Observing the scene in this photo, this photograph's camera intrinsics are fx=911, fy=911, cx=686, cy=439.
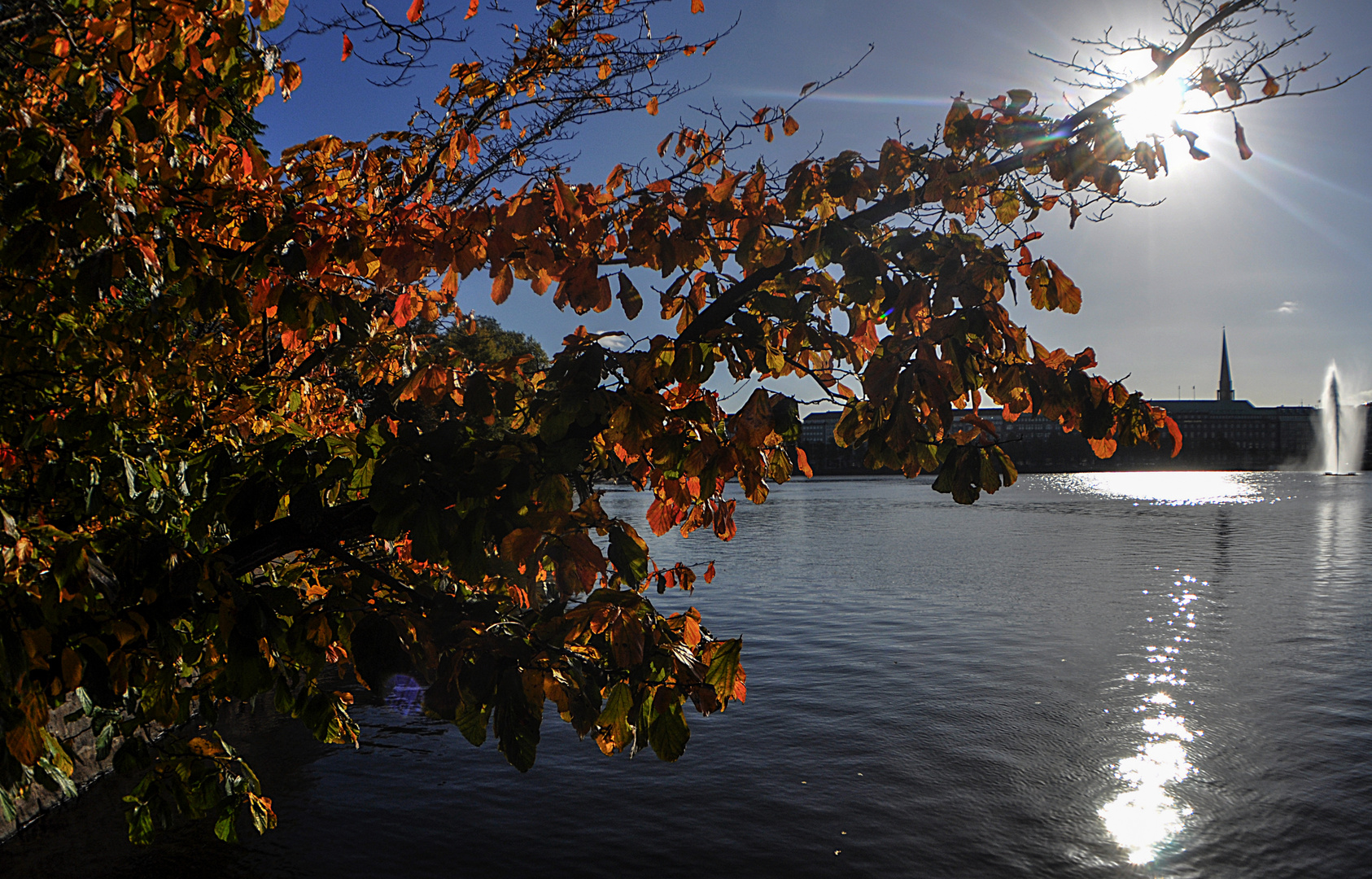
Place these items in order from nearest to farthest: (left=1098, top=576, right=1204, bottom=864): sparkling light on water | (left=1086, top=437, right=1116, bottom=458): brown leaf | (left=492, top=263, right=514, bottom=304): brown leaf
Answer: (left=1086, top=437, right=1116, bottom=458): brown leaf → (left=492, top=263, right=514, bottom=304): brown leaf → (left=1098, top=576, right=1204, bottom=864): sparkling light on water

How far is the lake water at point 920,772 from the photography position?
1163 cm

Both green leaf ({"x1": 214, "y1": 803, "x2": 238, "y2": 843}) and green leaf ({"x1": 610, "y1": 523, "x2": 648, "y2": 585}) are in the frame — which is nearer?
green leaf ({"x1": 610, "y1": 523, "x2": 648, "y2": 585})

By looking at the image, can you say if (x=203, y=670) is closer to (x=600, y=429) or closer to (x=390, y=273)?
(x=390, y=273)

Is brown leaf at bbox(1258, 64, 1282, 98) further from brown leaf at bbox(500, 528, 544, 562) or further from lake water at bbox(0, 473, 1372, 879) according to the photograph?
lake water at bbox(0, 473, 1372, 879)

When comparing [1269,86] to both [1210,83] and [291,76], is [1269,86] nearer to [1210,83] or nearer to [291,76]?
[1210,83]

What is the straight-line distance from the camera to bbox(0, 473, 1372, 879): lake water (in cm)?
1163

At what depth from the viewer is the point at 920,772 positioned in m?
14.5

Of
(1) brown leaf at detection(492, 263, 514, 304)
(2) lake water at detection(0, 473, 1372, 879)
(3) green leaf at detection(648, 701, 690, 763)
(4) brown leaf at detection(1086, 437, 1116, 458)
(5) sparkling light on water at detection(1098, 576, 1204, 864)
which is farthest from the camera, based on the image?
(5) sparkling light on water at detection(1098, 576, 1204, 864)

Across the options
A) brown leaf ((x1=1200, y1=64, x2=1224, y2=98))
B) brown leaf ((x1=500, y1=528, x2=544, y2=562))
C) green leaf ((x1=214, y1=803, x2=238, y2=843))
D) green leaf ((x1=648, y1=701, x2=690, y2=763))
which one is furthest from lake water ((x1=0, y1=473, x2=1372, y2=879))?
brown leaf ((x1=1200, y1=64, x2=1224, y2=98))

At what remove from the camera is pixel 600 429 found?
405 cm

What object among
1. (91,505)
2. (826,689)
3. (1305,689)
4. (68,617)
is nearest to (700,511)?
(68,617)

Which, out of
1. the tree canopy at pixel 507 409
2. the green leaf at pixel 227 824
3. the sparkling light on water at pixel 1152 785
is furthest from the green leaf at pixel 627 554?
the sparkling light on water at pixel 1152 785

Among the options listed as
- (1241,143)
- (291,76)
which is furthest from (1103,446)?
(291,76)

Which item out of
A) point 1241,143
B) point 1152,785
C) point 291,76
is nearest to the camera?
point 1241,143
